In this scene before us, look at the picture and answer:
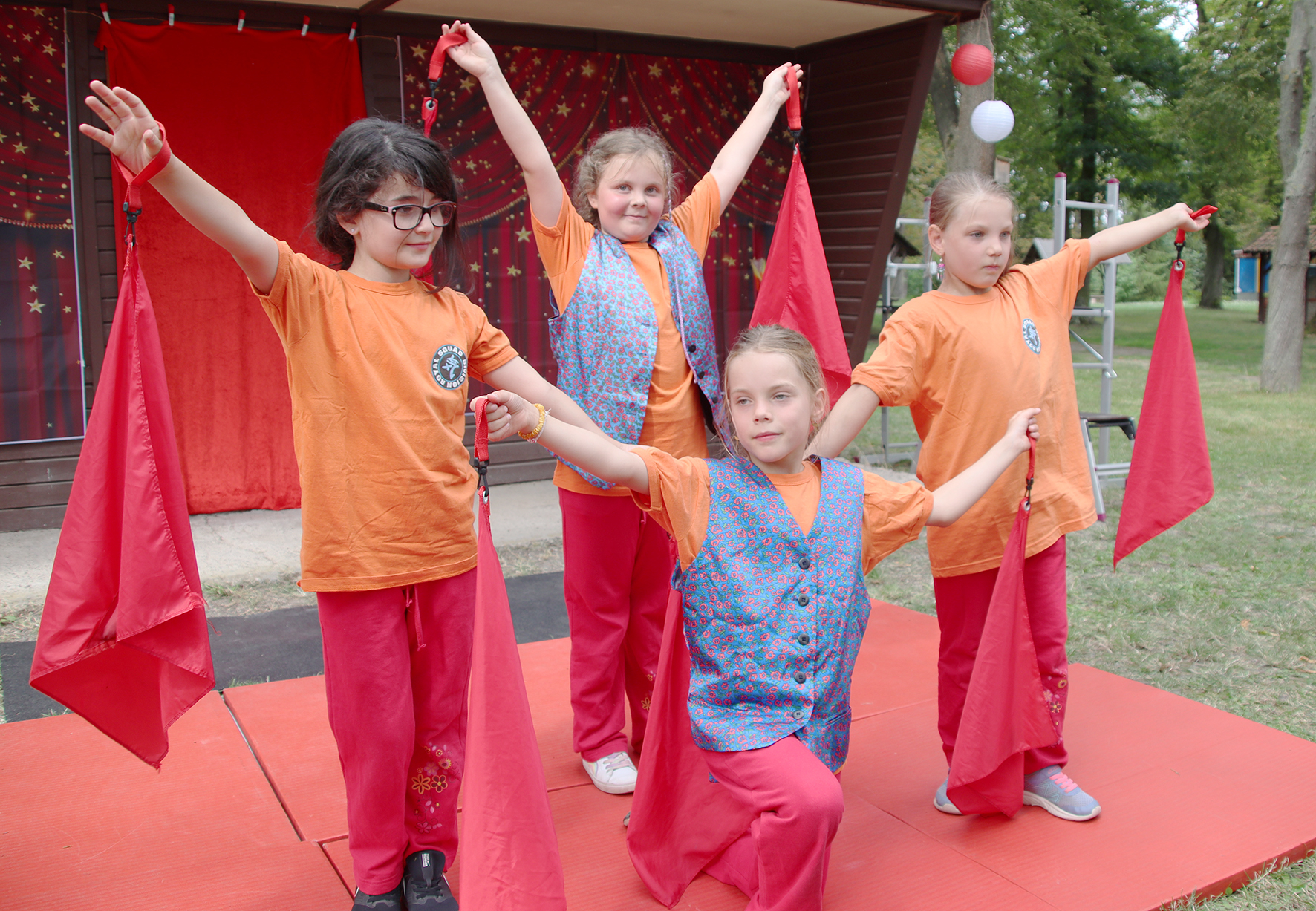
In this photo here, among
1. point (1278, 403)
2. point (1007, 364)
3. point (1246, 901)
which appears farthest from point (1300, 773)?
point (1278, 403)

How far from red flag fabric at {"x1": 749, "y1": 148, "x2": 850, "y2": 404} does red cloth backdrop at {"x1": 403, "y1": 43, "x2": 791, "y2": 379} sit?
10.9 ft

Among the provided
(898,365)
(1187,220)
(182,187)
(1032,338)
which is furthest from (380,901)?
(1187,220)

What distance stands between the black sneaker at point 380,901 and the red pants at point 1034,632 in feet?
4.46

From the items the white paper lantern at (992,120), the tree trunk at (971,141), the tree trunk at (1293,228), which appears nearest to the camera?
the white paper lantern at (992,120)

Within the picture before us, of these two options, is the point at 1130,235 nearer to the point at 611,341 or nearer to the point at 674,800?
the point at 611,341

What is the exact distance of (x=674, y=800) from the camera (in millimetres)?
2393

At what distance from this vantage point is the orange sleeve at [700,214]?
2.91 metres

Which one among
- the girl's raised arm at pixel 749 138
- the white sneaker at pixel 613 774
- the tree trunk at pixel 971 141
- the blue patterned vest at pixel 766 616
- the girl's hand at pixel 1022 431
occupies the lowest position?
the white sneaker at pixel 613 774

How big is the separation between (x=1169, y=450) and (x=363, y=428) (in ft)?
7.28

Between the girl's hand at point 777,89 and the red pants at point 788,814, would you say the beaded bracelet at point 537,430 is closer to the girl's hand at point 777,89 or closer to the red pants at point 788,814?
the red pants at point 788,814

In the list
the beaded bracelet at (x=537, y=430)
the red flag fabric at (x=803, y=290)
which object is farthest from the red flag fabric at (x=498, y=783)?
the red flag fabric at (x=803, y=290)

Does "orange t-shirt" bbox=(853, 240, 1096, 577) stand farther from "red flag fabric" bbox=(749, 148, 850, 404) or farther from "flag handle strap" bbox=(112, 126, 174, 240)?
"flag handle strap" bbox=(112, 126, 174, 240)

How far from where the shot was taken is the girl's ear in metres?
2.65

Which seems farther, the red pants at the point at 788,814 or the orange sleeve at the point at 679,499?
the orange sleeve at the point at 679,499
